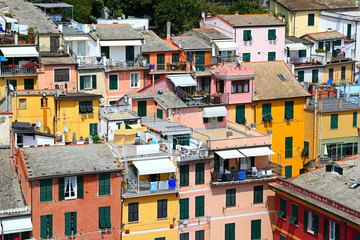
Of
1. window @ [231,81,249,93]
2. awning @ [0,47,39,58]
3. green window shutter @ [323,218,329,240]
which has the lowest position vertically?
green window shutter @ [323,218,329,240]

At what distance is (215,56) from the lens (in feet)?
285

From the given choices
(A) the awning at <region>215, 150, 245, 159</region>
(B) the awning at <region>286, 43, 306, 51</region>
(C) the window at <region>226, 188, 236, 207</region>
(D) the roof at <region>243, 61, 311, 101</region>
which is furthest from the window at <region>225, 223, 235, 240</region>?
(B) the awning at <region>286, 43, 306, 51</region>

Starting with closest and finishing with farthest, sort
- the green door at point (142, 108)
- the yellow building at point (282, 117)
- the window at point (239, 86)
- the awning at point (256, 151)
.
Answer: the awning at point (256, 151) < the green door at point (142, 108) < the window at point (239, 86) < the yellow building at point (282, 117)

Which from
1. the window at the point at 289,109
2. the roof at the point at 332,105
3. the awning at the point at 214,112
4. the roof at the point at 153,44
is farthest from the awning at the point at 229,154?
the roof at the point at 153,44

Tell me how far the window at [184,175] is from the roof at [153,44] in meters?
22.1

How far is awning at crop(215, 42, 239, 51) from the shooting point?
86.7 metres

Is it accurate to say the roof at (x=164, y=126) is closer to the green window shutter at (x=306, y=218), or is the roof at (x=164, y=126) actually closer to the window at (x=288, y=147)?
the green window shutter at (x=306, y=218)

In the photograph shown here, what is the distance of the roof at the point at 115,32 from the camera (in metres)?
82.1

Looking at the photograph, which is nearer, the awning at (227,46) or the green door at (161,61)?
the green door at (161,61)

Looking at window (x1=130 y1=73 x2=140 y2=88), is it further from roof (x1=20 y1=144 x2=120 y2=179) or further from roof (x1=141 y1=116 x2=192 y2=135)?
roof (x1=20 y1=144 x2=120 y2=179)

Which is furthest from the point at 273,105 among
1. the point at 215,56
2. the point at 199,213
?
the point at 199,213

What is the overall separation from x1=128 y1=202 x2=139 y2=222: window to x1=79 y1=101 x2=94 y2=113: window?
12.2 metres

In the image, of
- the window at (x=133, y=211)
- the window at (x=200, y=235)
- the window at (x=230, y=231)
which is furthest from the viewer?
the window at (x=230, y=231)

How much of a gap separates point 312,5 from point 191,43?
68.9 feet
